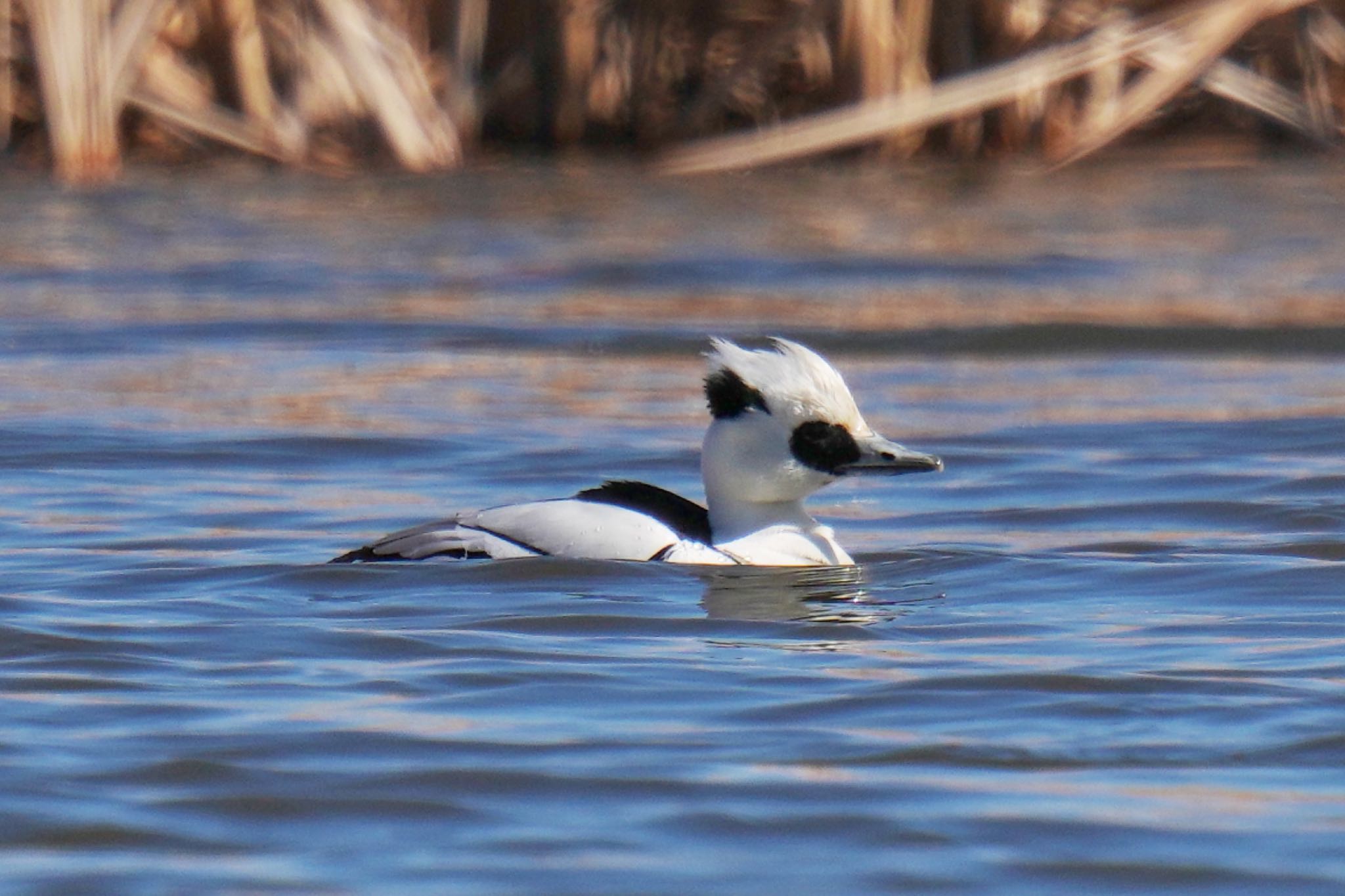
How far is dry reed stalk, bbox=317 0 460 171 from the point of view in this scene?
46.1 ft

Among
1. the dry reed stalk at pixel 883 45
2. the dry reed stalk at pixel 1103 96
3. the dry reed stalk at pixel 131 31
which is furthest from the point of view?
the dry reed stalk at pixel 1103 96

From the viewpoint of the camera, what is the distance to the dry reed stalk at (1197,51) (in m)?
13.5

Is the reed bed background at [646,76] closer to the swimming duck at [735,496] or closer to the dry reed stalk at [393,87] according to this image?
the dry reed stalk at [393,87]

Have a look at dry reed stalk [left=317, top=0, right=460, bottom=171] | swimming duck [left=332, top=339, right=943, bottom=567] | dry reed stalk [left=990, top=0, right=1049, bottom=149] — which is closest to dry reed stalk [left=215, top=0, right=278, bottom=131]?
dry reed stalk [left=317, top=0, right=460, bottom=171]

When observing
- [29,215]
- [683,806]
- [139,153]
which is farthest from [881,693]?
[139,153]

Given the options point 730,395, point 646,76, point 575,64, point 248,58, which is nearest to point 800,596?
point 730,395

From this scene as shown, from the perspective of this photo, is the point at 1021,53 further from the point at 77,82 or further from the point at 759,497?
the point at 759,497

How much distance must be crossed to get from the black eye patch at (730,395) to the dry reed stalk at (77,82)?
822 cm

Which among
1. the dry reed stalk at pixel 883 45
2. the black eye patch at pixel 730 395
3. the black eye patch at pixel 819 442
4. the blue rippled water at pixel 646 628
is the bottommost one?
the blue rippled water at pixel 646 628

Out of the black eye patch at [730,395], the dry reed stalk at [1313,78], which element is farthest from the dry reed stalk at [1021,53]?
the black eye patch at [730,395]

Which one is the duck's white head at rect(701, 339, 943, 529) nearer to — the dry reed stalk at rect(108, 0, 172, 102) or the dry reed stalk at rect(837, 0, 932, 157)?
the dry reed stalk at rect(108, 0, 172, 102)

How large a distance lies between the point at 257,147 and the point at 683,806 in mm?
11211

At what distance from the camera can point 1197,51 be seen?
45.0ft

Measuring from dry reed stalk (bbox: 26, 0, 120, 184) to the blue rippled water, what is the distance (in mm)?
2638
